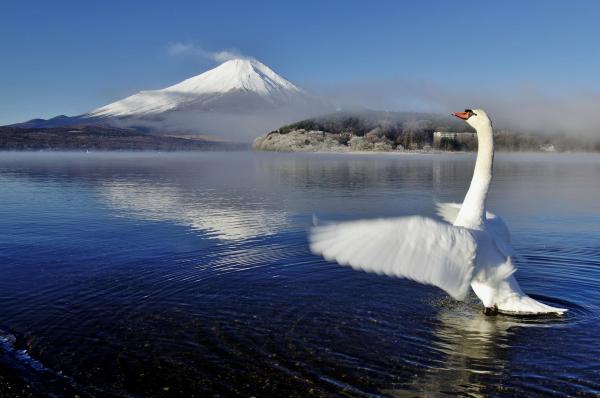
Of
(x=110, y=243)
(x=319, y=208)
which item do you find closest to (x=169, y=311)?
(x=110, y=243)

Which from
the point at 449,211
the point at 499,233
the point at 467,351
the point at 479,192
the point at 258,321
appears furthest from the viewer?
the point at 449,211

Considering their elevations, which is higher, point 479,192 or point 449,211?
point 479,192

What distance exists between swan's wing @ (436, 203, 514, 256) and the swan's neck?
0.37m

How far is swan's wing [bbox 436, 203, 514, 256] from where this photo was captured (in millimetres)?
10703

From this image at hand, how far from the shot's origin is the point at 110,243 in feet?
61.2

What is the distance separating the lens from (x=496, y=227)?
1201cm

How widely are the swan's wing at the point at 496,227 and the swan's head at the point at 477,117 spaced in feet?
6.28

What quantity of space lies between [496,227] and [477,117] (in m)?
2.47

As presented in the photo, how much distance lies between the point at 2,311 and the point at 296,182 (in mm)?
34568

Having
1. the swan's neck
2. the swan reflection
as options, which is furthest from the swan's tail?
the swan's neck

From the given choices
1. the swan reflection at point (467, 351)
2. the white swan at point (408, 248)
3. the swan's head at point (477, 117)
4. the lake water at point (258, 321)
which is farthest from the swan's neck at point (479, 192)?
the swan reflection at point (467, 351)

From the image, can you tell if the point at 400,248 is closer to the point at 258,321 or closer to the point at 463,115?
the point at 258,321

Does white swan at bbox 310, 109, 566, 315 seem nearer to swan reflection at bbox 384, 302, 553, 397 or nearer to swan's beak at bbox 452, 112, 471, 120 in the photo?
swan reflection at bbox 384, 302, 553, 397

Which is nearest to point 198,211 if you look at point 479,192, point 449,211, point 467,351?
point 449,211
